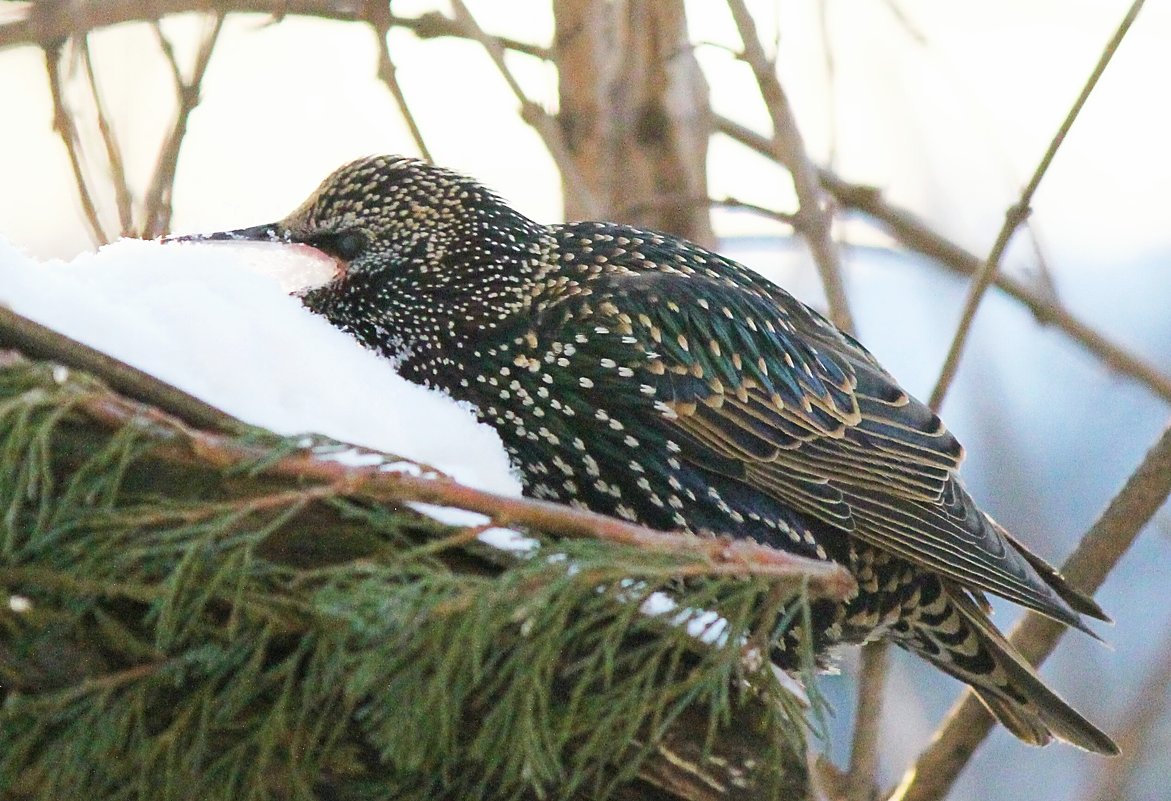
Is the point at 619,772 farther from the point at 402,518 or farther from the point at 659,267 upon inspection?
the point at 659,267

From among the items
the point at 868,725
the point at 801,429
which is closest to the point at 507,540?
the point at 801,429

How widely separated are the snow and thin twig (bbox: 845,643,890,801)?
0.87 meters

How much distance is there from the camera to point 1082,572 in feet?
7.49

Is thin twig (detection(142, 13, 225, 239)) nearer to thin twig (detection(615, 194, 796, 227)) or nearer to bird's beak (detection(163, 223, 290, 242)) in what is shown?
bird's beak (detection(163, 223, 290, 242))

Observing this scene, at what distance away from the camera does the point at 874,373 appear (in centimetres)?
218

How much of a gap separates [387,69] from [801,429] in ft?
3.07

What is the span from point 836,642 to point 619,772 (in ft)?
2.85

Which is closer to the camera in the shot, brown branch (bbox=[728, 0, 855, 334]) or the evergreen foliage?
the evergreen foliage

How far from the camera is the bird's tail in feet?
6.88

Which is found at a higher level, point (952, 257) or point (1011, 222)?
point (1011, 222)

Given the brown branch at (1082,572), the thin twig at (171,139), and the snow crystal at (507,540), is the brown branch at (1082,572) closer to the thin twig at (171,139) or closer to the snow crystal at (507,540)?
the snow crystal at (507,540)

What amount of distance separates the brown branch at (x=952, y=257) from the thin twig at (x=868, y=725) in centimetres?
84

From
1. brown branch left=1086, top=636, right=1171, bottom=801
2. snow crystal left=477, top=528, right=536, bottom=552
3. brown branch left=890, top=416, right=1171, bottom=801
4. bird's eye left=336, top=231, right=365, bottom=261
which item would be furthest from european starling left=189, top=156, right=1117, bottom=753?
brown branch left=1086, top=636, right=1171, bottom=801

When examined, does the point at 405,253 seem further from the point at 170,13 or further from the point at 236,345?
the point at 170,13
